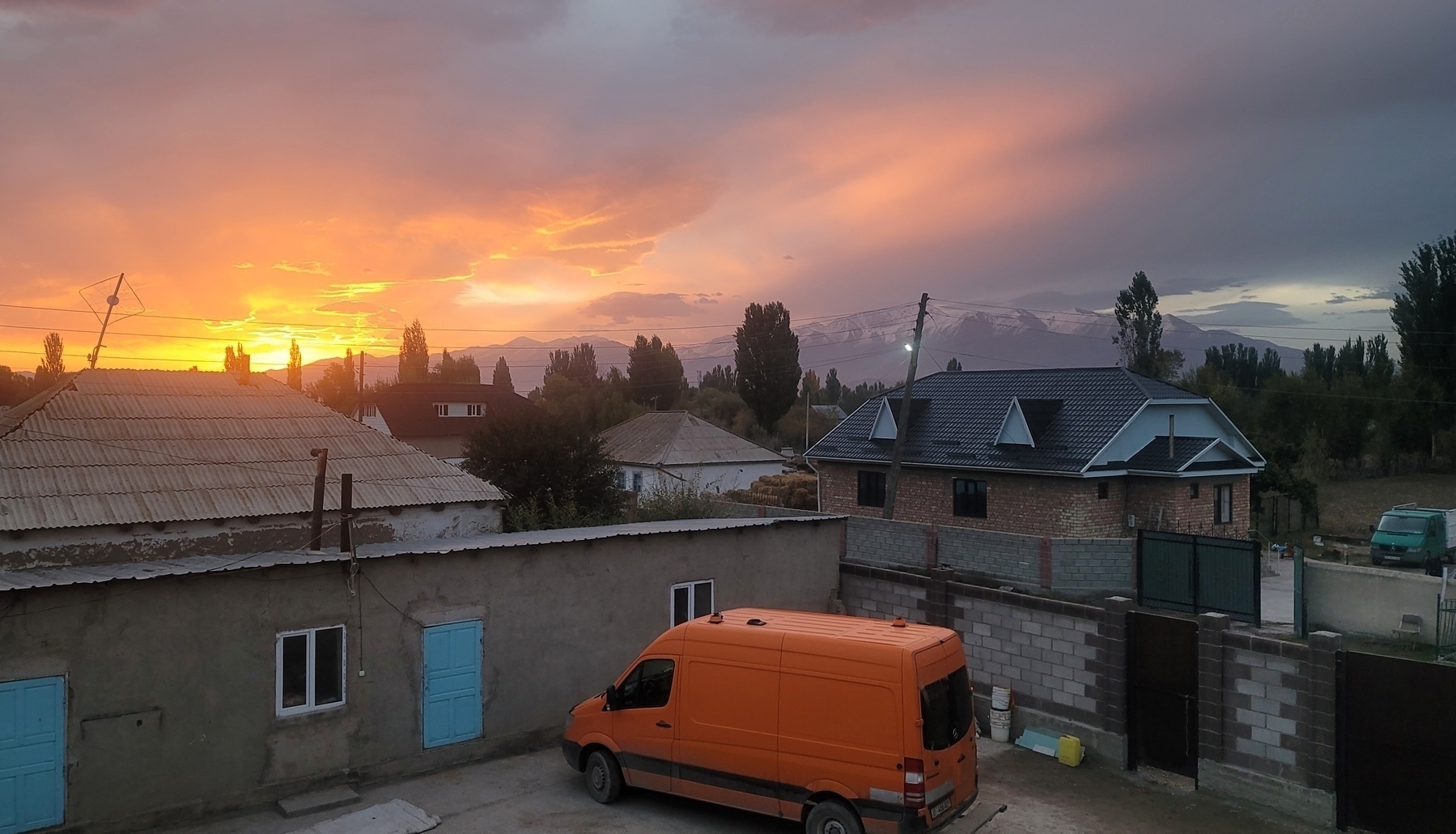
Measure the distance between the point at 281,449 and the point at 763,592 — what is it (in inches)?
370

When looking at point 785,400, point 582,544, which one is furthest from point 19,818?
point 785,400

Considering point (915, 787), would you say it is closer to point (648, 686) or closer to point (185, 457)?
point (648, 686)

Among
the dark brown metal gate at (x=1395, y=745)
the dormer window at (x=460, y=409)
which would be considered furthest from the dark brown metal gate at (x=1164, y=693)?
the dormer window at (x=460, y=409)

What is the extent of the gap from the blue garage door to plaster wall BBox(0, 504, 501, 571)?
13.4ft

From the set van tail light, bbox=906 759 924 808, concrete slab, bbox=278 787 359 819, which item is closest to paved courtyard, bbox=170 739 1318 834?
concrete slab, bbox=278 787 359 819

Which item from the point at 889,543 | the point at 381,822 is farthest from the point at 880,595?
the point at 889,543

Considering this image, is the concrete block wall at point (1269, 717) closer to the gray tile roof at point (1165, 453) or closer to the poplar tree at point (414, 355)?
the gray tile roof at point (1165, 453)

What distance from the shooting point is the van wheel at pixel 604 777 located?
10.4 meters

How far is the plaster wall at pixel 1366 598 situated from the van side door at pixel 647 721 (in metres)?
15.3

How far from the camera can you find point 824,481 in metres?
34.6

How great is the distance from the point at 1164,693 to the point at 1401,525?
842 inches

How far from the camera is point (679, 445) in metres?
45.8

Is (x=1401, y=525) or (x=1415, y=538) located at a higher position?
(x=1401, y=525)

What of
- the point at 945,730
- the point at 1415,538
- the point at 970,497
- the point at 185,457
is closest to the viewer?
the point at 945,730
